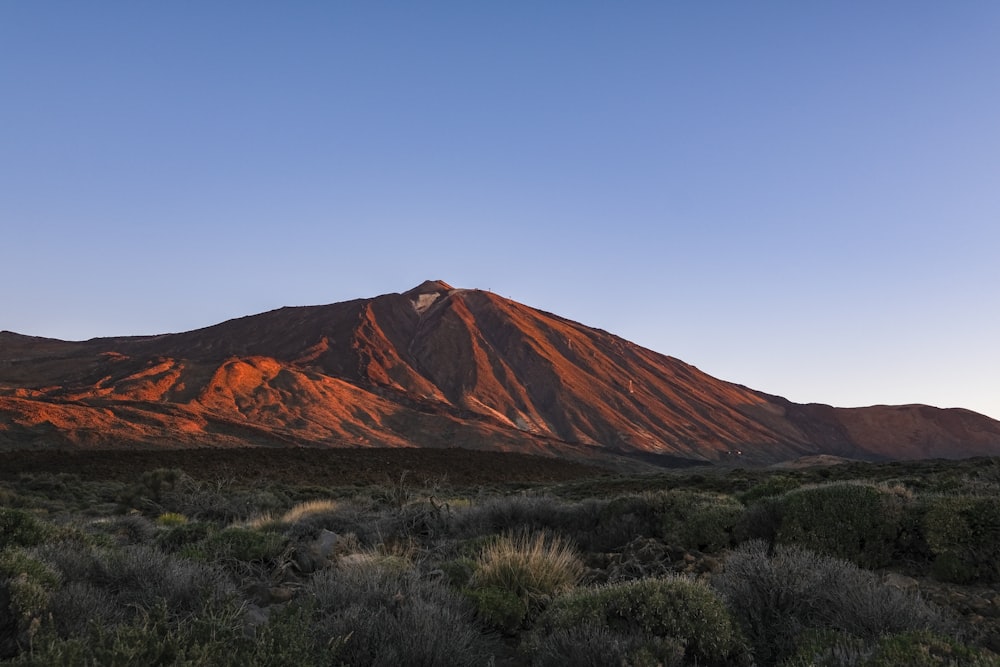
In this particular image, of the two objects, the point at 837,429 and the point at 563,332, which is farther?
the point at 563,332

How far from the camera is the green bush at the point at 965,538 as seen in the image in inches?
275

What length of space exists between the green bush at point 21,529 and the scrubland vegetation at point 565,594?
1.3 inches

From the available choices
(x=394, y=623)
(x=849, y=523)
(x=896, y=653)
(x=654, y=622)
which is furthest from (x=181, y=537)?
(x=896, y=653)

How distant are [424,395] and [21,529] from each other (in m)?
95.5

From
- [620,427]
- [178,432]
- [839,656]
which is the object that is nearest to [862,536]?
[839,656]

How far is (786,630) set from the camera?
16.9 ft

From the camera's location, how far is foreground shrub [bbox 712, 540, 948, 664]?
4898 mm

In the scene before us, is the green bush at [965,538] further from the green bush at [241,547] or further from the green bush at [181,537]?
the green bush at [181,537]

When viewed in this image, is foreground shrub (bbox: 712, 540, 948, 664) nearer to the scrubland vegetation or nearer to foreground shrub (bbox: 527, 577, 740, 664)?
the scrubland vegetation

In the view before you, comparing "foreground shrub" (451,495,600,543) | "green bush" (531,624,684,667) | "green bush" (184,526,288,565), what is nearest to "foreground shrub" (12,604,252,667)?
"green bush" (531,624,684,667)

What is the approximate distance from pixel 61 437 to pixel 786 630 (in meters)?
51.5

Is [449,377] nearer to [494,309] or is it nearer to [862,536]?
[494,309]

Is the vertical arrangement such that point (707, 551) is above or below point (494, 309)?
below

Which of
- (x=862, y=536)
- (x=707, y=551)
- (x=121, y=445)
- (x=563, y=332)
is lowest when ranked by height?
(x=121, y=445)
